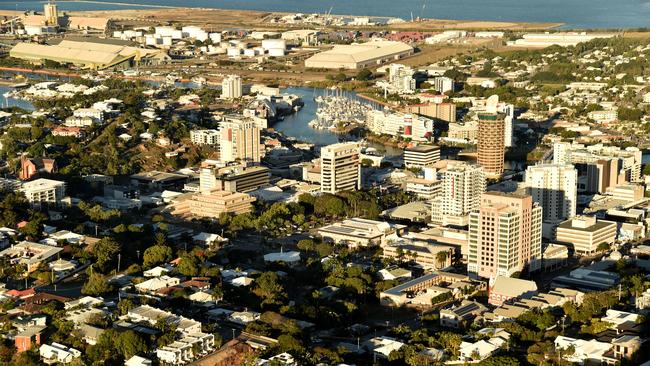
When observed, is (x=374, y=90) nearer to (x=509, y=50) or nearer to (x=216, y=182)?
(x=509, y=50)

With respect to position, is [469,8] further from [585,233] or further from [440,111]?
[585,233]

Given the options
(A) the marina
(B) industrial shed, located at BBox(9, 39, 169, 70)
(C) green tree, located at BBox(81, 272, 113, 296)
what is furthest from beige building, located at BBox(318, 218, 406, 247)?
(B) industrial shed, located at BBox(9, 39, 169, 70)

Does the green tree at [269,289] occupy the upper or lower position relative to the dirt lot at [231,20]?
lower

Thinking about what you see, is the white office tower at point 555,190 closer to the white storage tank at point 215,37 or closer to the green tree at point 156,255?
the green tree at point 156,255

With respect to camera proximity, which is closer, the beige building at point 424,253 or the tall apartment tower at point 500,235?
the tall apartment tower at point 500,235

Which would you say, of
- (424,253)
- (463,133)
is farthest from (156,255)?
(463,133)

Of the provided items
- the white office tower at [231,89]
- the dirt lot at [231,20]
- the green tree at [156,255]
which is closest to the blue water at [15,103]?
the white office tower at [231,89]
